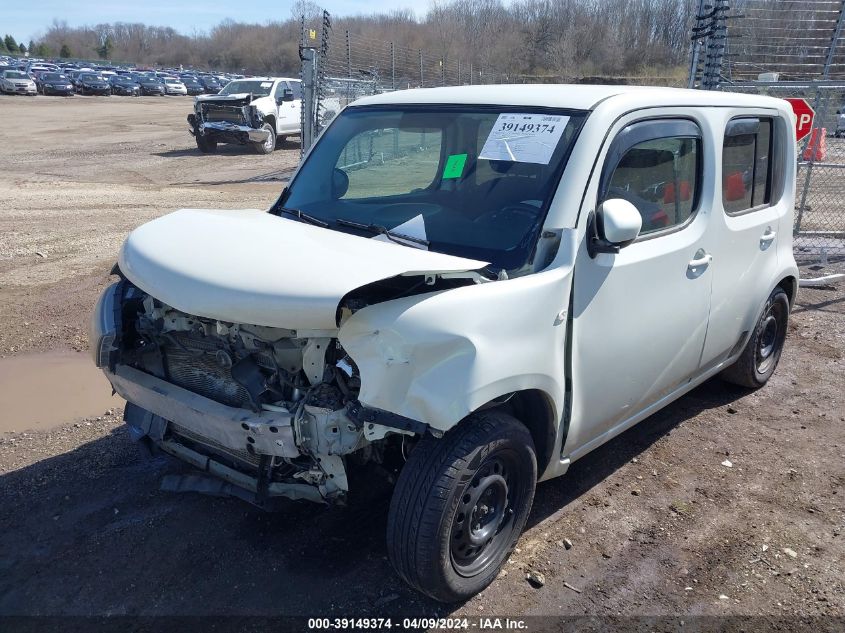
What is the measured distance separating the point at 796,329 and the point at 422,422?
5326mm

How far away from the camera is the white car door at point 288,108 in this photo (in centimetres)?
2069

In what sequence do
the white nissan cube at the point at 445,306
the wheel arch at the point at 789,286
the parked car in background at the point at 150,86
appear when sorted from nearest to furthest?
the white nissan cube at the point at 445,306, the wheel arch at the point at 789,286, the parked car in background at the point at 150,86

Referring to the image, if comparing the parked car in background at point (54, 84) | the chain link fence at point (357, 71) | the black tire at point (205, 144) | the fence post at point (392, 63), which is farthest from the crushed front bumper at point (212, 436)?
the parked car in background at point (54, 84)

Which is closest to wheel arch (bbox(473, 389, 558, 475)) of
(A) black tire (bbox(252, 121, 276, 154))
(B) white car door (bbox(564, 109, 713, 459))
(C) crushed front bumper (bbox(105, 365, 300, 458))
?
(B) white car door (bbox(564, 109, 713, 459))

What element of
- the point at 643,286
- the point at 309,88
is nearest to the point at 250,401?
the point at 643,286

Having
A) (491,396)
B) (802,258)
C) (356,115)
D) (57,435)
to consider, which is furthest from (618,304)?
(802,258)

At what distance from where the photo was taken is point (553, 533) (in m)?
3.56

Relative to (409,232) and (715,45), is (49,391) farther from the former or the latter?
(715,45)

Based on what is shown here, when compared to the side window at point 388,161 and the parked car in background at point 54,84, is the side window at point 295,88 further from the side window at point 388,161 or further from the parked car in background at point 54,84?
the parked car in background at point 54,84

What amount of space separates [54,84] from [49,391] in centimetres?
4888

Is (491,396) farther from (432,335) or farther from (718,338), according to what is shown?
(718,338)

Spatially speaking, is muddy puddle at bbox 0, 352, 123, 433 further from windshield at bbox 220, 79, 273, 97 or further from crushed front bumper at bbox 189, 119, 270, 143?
windshield at bbox 220, 79, 273, 97

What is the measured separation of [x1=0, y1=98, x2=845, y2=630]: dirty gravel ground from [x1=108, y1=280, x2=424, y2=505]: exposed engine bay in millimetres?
416

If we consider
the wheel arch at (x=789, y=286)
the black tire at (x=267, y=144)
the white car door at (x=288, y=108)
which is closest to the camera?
the wheel arch at (x=789, y=286)
